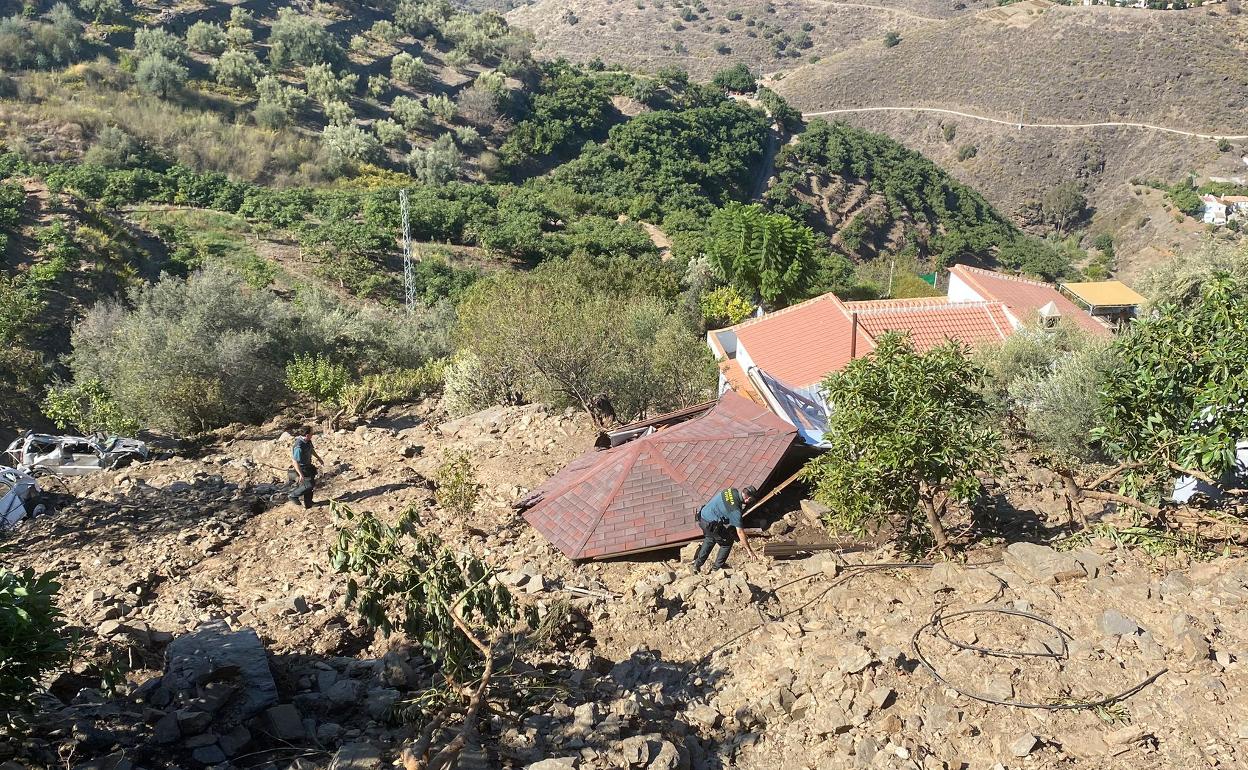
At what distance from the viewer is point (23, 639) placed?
14.0 ft

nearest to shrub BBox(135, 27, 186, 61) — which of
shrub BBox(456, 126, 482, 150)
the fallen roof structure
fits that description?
shrub BBox(456, 126, 482, 150)

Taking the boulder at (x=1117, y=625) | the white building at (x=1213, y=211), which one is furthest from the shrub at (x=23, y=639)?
the white building at (x=1213, y=211)

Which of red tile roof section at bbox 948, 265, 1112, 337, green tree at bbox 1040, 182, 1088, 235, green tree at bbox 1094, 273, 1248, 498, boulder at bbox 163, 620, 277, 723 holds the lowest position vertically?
green tree at bbox 1040, 182, 1088, 235

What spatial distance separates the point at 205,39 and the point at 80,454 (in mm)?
47291

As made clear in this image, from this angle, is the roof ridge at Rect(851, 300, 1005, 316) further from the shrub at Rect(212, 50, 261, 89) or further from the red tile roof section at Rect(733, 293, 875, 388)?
the shrub at Rect(212, 50, 261, 89)

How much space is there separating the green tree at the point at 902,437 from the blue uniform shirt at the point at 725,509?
0.92 meters

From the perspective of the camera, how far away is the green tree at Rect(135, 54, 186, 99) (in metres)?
44.0

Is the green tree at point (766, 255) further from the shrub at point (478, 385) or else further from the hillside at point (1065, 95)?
the hillside at point (1065, 95)

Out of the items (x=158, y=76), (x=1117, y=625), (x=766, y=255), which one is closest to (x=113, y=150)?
(x=158, y=76)

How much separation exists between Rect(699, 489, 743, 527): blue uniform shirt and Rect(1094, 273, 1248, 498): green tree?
379cm

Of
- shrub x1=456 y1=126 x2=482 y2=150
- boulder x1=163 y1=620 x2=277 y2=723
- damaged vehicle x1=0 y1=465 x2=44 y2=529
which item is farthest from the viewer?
Result: shrub x1=456 y1=126 x2=482 y2=150

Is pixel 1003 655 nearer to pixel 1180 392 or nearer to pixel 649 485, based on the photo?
pixel 1180 392

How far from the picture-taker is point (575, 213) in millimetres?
46344

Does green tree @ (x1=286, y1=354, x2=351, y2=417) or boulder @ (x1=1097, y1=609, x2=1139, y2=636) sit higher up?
boulder @ (x1=1097, y1=609, x2=1139, y2=636)
